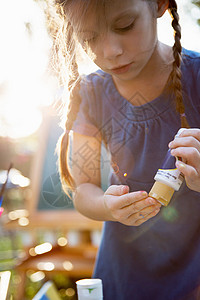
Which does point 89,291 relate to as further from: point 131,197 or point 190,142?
point 190,142

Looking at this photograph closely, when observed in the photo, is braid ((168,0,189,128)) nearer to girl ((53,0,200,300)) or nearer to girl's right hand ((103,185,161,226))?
girl ((53,0,200,300))

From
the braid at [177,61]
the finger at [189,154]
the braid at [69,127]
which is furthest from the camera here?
the braid at [69,127]

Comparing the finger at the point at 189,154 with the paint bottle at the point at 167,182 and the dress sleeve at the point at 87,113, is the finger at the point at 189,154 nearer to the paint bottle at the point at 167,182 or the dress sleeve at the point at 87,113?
the paint bottle at the point at 167,182

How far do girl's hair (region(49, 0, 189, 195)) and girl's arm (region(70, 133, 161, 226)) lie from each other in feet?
0.09

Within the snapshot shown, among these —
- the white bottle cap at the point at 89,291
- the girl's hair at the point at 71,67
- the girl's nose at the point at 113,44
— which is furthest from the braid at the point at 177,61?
the white bottle cap at the point at 89,291

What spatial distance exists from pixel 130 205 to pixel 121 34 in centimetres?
28

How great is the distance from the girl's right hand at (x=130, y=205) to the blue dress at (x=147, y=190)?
139mm

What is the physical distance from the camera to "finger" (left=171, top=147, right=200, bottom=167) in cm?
51

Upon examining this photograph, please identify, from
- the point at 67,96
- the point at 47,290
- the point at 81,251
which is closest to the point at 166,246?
the point at 47,290

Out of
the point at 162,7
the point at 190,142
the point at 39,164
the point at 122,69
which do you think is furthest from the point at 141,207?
the point at 39,164

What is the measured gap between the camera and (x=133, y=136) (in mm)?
752

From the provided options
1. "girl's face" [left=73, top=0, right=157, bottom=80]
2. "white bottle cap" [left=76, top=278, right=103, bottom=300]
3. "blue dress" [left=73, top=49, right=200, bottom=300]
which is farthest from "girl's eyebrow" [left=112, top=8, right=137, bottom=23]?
"white bottle cap" [left=76, top=278, right=103, bottom=300]

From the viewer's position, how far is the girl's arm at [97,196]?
0.57 m

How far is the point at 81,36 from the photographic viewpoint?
0.65 metres
